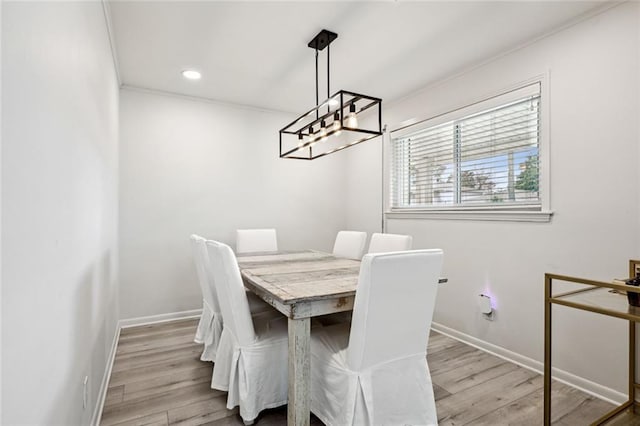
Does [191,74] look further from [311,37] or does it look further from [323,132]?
[323,132]

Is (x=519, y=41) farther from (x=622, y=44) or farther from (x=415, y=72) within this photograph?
(x=415, y=72)

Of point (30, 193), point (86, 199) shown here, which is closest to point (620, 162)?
point (30, 193)

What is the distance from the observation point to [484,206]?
112 inches

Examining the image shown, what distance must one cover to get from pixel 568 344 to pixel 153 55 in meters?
3.83

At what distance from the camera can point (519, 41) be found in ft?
8.20

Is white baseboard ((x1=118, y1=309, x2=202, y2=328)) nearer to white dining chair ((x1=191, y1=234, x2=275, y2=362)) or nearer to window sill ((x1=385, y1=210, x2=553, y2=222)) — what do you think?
white dining chair ((x1=191, y1=234, x2=275, y2=362))

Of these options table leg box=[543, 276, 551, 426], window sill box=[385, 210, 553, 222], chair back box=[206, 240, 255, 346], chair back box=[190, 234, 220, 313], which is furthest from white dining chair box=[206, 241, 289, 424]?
window sill box=[385, 210, 553, 222]

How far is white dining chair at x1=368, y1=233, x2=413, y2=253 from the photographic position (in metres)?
2.66

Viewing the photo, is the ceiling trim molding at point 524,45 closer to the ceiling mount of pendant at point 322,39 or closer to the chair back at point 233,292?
the ceiling mount of pendant at point 322,39

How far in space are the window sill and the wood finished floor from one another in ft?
3.70

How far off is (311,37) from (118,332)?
3122 mm

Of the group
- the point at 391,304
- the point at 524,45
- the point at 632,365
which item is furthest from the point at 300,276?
the point at 524,45

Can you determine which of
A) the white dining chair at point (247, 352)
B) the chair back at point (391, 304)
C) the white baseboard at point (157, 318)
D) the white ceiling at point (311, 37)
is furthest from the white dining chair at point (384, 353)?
the white baseboard at point (157, 318)

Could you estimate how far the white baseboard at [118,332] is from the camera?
72.1 inches
